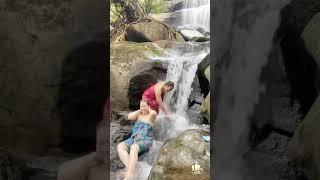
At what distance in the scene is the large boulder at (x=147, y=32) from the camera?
7.30 metres

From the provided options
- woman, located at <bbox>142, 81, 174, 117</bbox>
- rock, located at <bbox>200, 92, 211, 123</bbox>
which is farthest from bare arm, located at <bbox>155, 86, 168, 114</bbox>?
rock, located at <bbox>200, 92, 211, 123</bbox>

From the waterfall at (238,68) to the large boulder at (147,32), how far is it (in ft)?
19.4

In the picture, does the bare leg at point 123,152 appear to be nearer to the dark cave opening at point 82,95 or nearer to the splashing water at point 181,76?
the splashing water at point 181,76

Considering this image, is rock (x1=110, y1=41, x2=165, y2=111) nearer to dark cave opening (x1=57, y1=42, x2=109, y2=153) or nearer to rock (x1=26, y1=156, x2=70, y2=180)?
dark cave opening (x1=57, y1=42, x2=109, y2=153)

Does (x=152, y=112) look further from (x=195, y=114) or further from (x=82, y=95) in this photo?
(x=82, y=95)

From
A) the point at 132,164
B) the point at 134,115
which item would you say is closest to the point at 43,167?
the point at 132,164

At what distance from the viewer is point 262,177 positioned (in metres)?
1.22

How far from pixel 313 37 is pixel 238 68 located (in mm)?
272

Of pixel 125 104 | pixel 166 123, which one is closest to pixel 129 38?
pixel 125 104

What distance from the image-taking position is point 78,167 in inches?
83.4

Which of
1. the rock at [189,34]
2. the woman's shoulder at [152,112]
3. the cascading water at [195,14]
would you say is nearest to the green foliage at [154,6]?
the cascading water at [195,14]

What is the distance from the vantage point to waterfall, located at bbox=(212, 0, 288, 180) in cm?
123

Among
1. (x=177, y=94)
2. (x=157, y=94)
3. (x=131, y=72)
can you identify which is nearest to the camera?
(x=157, y=94)

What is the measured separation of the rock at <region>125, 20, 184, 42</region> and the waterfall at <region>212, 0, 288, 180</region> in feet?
19.4
